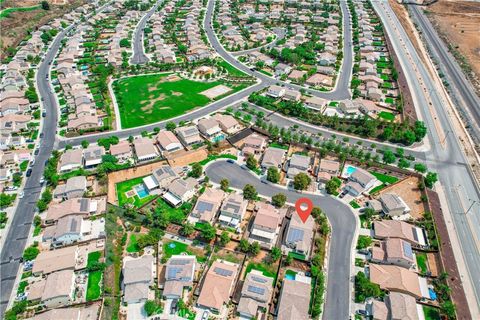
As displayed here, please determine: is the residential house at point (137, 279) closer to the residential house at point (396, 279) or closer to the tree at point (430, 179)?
the residential house at point (396, 279)

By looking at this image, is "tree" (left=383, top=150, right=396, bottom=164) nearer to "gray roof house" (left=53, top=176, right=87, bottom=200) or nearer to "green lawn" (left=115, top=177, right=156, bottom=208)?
"green lawn" (left=115, top=177, right=156, bottom=208)

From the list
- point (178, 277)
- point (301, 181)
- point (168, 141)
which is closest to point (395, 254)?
point (301, 181)

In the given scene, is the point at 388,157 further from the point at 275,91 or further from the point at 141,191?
the point at 141,191

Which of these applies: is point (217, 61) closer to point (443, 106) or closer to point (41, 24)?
point (443, 106)

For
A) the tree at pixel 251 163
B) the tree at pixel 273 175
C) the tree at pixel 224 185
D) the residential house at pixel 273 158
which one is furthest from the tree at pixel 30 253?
the residential house at pixel 273 158

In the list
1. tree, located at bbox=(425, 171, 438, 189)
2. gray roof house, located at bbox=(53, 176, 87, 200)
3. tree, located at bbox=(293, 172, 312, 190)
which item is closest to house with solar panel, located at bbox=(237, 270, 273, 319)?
tree, located at bbox=(293, 172, 312, 190)
